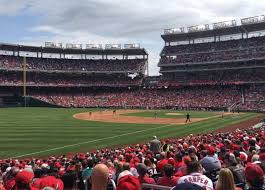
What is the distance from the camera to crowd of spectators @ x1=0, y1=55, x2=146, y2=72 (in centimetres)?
9528

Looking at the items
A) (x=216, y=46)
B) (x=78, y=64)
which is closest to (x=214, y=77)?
(x=216, y=46)

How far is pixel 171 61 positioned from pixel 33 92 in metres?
39.1

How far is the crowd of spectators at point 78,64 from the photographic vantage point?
313ft

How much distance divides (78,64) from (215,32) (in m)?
40.0

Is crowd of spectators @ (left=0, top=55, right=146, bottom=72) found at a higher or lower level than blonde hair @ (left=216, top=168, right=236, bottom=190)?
higher

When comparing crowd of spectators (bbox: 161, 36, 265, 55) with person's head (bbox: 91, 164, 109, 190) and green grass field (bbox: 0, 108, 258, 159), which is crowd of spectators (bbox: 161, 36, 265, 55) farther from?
person's head (bbox: 91, 164, 109, 190)

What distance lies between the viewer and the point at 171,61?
330ft

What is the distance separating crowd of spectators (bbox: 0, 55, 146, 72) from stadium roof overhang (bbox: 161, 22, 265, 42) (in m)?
12.1

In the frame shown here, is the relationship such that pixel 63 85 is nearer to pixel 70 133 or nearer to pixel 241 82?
pixel 241 82

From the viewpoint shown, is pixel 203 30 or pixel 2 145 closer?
pixel 2 145

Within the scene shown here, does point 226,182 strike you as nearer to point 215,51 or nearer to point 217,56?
point 217,56

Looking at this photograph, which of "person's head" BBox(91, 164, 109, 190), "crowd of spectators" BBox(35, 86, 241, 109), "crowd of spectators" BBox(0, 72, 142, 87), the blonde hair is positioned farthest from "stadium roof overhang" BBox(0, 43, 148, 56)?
the blonde hair

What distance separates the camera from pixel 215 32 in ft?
308

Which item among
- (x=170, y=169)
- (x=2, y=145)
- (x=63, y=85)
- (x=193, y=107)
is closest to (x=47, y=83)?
(x=63, y=85)
